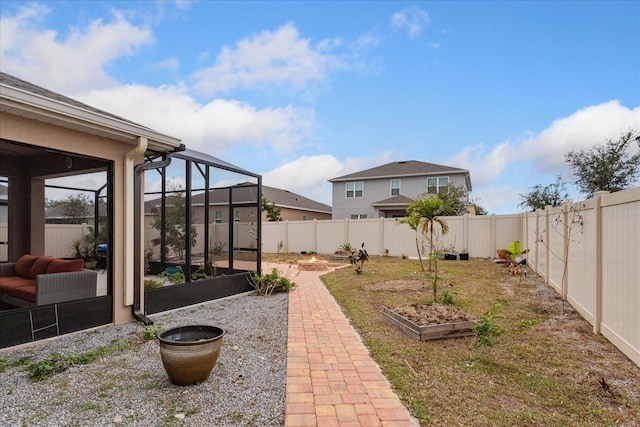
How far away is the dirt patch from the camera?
488 centimetres

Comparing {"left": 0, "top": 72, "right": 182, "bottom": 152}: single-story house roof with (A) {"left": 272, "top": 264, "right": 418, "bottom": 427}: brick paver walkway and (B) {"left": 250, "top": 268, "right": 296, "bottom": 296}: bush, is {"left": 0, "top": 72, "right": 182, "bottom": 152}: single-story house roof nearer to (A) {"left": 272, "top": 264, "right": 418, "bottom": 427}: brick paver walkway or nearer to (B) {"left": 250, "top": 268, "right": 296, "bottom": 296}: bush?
(A) {"left": 272, "top": 264, "right": 418, "bottom": 427}: brick paver walkway

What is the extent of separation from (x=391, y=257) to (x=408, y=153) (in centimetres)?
1509

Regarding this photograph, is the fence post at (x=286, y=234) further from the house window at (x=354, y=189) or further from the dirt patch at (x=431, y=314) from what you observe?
the dirt patch at (x=431, y=314)

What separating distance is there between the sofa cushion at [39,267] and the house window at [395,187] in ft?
72.9

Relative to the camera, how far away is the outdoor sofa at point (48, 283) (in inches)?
191

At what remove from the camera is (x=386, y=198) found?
84.7ft

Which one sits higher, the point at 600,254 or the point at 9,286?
the point at 600,254

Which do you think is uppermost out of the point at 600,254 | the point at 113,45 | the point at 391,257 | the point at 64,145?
the point at 113,45

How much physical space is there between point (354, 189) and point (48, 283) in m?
23.3

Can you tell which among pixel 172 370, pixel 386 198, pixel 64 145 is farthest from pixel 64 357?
pixel 386 198

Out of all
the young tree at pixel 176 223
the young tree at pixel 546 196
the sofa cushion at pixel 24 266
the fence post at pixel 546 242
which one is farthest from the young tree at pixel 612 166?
the sofa cushion at pixel 24 266

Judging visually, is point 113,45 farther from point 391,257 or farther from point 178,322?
point 391,257

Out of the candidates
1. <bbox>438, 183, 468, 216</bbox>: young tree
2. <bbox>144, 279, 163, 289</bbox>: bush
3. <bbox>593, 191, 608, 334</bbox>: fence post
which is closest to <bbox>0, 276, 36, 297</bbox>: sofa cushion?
<bbox>144, 279, 163, 289</bbox>: bush

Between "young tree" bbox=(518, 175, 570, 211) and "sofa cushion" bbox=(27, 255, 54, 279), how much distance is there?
22577mm
